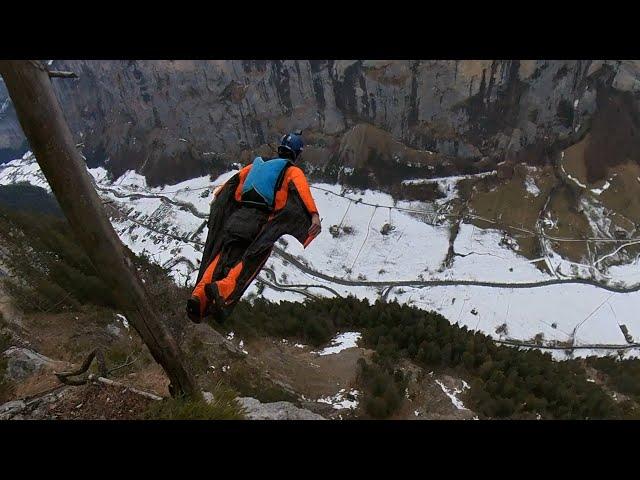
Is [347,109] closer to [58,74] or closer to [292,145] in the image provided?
[292,145]

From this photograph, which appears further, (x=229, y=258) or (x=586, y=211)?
(x=586, y=211)

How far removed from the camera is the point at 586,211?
156 feet

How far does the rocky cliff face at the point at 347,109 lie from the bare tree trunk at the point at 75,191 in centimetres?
5133

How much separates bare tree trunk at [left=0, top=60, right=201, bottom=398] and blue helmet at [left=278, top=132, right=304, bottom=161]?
2508mm

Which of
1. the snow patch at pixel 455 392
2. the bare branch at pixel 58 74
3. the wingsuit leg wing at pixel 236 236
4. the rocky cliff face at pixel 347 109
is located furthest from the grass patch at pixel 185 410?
the rocky cliff face at pixel 347 109

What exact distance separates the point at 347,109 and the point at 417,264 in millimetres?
29438

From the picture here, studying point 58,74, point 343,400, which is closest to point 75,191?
point 58,74

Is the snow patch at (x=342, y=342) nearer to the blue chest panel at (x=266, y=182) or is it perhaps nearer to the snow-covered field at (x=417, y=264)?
the blue chest panel at (x=266, y=182)

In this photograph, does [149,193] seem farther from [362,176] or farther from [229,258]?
[229,258]

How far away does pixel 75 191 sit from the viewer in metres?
2.35

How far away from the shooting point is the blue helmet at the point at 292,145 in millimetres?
4703
